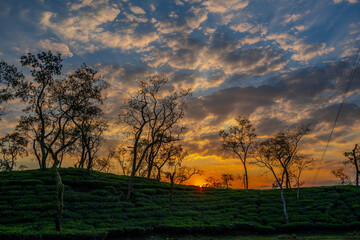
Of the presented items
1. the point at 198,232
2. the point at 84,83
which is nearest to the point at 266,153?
the point at 198,232

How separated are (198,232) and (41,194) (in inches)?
924

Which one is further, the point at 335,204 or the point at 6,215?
the point at 335,204

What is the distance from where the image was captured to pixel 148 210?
115 feet

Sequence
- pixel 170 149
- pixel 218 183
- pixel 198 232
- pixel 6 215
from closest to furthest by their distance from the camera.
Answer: pixel 6 215
pixel 198 232
pixel 170 149
pixel 218 183

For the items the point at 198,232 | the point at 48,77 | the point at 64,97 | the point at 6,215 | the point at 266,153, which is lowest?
the point at 198,232

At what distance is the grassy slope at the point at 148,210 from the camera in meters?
27.4

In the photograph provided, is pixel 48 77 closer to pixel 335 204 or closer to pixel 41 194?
pixel 41 194

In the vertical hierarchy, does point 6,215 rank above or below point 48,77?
below

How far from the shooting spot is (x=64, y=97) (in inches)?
1331

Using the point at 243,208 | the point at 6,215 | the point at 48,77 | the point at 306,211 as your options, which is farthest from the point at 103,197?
the point at 306,211

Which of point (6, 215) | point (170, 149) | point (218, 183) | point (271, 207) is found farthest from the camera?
point (218, 183)

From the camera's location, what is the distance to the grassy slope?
89.8 feet

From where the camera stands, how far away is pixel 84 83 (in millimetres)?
33000

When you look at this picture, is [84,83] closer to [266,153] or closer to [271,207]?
[266,153]
